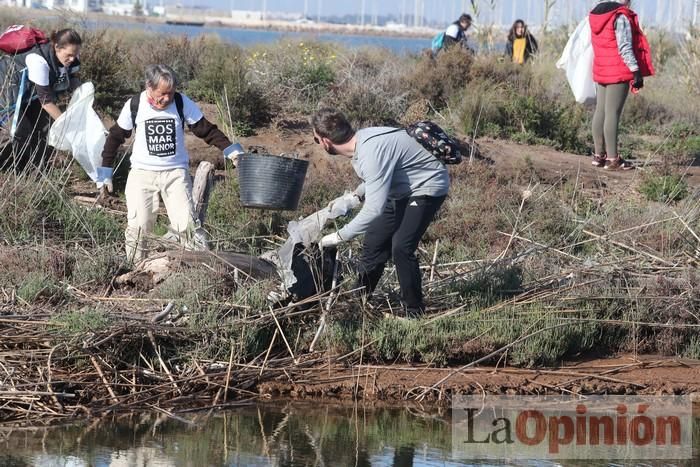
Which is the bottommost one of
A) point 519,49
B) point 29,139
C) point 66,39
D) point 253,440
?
point 253,440

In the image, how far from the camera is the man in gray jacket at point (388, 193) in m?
7.05

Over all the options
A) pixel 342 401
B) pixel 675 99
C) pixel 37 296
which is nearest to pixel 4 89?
pixel 37 296

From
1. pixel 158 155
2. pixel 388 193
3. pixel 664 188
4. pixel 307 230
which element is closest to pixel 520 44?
pixel 664 188

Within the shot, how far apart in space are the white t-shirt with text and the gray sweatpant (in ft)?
18.0

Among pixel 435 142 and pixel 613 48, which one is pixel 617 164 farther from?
pixel 435 142

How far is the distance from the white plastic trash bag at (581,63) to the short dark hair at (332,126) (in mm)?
6544

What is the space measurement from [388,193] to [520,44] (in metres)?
12.2

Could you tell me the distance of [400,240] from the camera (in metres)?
7.57

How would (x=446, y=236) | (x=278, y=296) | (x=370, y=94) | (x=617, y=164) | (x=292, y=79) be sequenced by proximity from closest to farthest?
1. (x=278, y=296)
2. (x=446, y=236)
3. (x=617, y=164)
4. (x=370, y=94)
5. (x=292, y=79)

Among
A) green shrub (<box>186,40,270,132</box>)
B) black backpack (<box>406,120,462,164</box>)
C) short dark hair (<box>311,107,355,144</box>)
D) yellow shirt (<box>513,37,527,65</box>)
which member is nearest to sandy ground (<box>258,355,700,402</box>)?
black backpack (<box>406,120,462,164</box>)

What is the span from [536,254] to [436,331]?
1789mm

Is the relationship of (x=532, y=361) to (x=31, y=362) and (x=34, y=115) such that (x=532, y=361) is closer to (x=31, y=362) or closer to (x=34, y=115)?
(x=31, y=362)

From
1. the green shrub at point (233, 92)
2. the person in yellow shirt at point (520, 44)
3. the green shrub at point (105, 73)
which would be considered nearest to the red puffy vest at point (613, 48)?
the green shrub at point (233, 92)

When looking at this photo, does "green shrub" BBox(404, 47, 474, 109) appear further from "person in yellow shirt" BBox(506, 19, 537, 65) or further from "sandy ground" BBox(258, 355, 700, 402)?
"sandy ground" BBox(258, 355, 700, 402)
